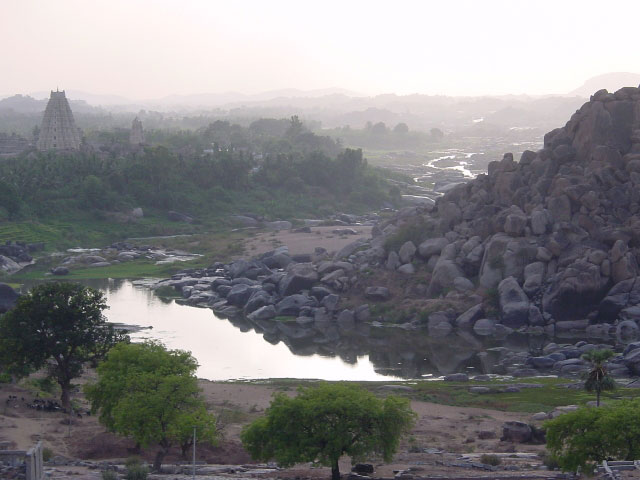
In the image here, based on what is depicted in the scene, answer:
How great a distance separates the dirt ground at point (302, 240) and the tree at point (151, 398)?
35.4m

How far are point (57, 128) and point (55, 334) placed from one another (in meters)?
77.0

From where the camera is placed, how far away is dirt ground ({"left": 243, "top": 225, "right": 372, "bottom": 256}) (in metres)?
64.4

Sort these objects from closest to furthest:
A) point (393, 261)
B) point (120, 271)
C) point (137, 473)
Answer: point (137, 473), point (393, 261), point (120, 271)

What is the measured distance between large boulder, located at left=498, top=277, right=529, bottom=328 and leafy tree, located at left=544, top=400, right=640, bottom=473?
22.8 m

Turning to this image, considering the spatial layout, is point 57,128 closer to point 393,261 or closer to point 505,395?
point 393,261

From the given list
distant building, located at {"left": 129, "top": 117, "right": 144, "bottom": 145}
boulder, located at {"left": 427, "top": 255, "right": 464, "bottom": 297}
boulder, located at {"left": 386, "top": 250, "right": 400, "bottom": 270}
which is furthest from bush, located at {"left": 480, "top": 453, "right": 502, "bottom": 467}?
distant building, located at {"left": 129, "top": 117, "right": 144, "bottom": 145}

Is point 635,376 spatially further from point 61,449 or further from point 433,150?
point 433,150

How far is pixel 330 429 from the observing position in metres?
22.9

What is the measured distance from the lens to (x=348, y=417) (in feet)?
75.6

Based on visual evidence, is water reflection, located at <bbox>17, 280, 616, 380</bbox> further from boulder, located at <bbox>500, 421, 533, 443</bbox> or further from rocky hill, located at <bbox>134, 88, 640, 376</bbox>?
boulder, located at <bbox>500, 421, 533, 443</bbox>

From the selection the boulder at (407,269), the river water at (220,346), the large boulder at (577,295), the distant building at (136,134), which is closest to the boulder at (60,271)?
the river water at (220,346)

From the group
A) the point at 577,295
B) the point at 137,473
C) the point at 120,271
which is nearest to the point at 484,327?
the point at 577,295

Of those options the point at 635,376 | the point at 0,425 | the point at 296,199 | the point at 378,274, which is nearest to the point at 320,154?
the point at 296,199

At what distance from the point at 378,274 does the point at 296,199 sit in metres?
35.3
